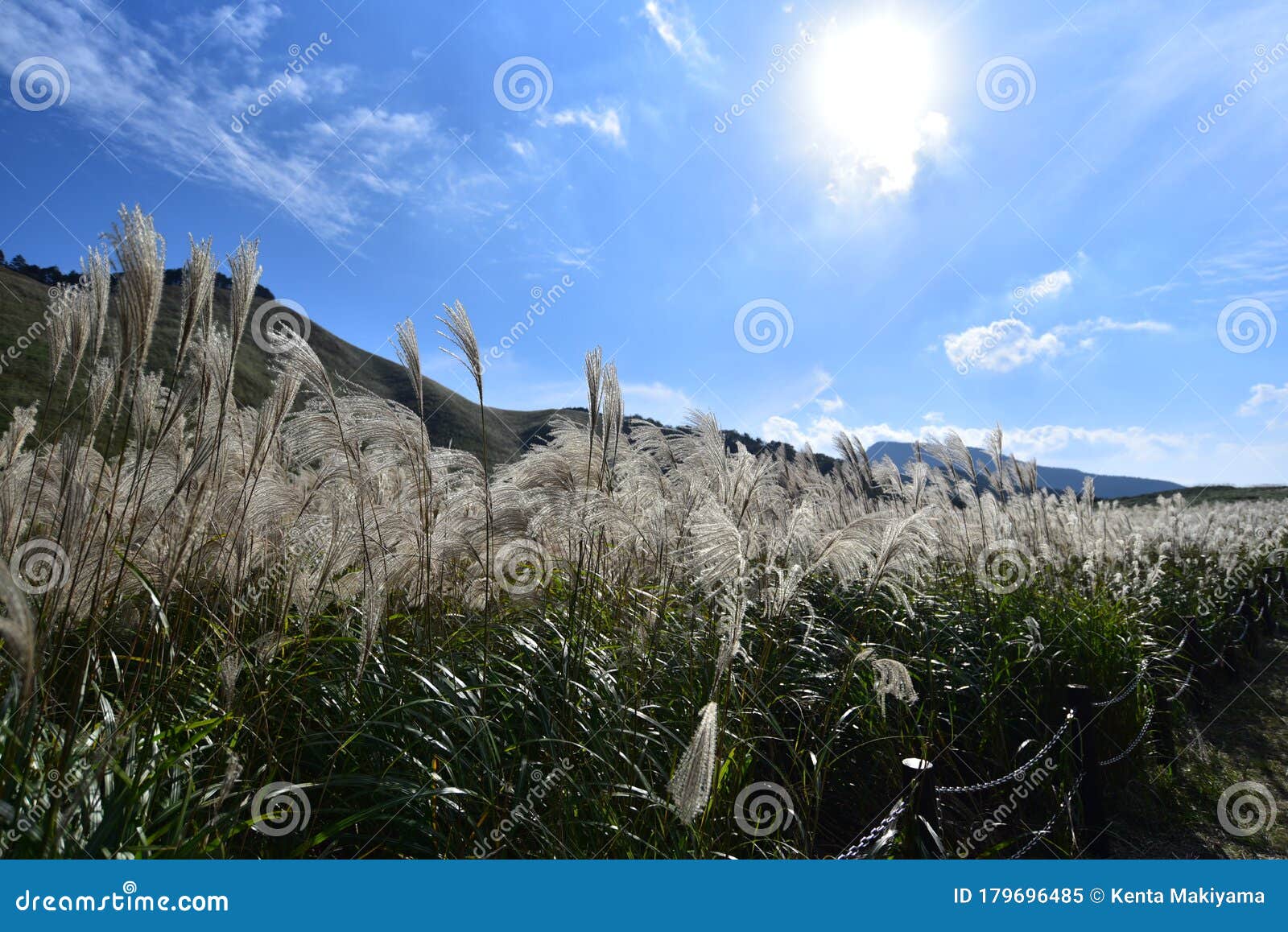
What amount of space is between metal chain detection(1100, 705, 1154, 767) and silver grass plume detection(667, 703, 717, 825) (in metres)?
4.22

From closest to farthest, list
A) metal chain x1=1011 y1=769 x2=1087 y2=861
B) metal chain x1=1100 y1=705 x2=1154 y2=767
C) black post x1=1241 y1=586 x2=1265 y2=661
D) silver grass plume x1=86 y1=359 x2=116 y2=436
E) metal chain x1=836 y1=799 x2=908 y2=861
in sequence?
silver grass plume x1=86 y1=359 x2=116 y2=436
metal chain x1=836 y1=799 x2=908 y2=861
metal chain x1=1011 y1=769 x2=1087 y2=861
metal chain x1=1100 y1=705 x2=1154 y2=767
black post x1=1241 y1=586 x2=1265 y2=661

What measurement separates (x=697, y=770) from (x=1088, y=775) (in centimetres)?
377

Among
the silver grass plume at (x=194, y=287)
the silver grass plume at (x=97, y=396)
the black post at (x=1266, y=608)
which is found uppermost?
the silver grass plume at (x=194, y=287)

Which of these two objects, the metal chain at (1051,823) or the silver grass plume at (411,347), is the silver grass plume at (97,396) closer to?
the silver grass plume at (411,347)

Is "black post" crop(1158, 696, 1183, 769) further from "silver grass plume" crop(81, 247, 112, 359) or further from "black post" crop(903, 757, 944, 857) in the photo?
"silver grass plume" crop(81, 247, 112, 359)

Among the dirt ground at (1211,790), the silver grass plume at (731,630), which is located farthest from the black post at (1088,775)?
the silver grass plume at (731,630)

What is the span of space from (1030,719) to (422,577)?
408 centimetres

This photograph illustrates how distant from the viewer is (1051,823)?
12.1 feet

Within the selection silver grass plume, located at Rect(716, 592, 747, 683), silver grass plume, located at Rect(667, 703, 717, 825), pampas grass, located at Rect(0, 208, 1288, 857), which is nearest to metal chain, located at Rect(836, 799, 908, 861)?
pampas grass, located at Rect(0, 208, 1288, 857)

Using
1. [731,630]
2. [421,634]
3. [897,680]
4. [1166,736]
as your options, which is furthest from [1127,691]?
[421,634]

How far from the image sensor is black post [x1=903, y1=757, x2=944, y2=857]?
9.25 ft

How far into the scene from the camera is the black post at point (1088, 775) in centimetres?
395

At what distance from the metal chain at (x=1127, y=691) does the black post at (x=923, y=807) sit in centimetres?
227

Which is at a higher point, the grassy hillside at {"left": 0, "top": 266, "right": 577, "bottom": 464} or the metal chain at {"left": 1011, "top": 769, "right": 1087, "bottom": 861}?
the grassy hillside at {"left": 0, "top": 266, "right": 577, "bottom": 464}
